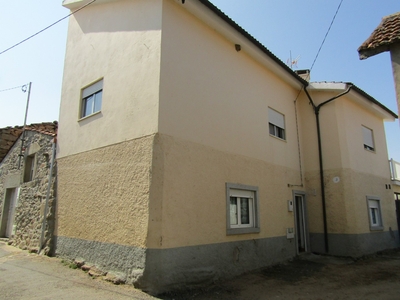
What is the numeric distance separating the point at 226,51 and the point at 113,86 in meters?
3.31

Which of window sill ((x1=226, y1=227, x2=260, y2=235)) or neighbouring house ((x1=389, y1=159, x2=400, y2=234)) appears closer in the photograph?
window sill ((x1=226, y1=227, x2=260, y2=235))

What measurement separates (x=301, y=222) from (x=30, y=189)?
31.2 ft

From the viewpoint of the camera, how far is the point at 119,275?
6.02 meters

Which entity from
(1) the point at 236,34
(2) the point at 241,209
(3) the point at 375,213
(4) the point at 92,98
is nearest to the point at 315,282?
(2) the point at 241,209

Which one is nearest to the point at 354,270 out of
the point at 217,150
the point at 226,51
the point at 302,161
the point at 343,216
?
the point at 343,216

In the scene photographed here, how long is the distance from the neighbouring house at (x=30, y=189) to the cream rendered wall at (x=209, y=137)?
4.65m

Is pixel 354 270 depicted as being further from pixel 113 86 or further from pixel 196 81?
pixel 113 86

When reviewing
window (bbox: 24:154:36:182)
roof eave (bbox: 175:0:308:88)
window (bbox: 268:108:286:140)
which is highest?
roof eave (bbox: 175:0:308:88)

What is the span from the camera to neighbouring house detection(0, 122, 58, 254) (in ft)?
28.8

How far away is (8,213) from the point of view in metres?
11.6

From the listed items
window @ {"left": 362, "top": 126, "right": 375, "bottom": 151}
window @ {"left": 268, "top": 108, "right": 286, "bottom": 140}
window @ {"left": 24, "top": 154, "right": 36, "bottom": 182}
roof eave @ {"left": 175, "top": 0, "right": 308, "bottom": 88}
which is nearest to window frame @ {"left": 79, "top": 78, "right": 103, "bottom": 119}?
roof eave @ {"left": 175, "top": 0, "right": 308, "bottom": 88}

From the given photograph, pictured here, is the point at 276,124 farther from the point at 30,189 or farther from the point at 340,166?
the point at 30,189

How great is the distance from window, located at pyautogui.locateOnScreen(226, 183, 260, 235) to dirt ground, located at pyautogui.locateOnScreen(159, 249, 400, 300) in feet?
3.84

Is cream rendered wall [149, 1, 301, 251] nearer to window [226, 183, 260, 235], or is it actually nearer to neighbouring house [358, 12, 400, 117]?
window [226, 183, 260, 235]
